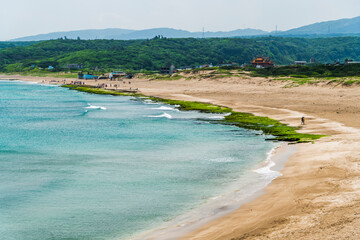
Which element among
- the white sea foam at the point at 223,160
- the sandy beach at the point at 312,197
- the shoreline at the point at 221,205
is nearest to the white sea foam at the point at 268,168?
the shoreline at the point at 221,205

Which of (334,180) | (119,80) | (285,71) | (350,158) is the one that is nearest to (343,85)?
(285,71)

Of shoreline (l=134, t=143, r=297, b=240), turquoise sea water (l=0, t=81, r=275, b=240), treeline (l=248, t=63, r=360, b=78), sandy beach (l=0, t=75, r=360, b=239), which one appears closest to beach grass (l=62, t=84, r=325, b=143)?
sandy beach (l=0, t=75, r=360, b=239)

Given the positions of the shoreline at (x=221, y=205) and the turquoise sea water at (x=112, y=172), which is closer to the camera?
the shoreline at (x=221, y=205)

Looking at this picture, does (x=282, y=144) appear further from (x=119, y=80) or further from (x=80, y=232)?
(x=119, y=80)

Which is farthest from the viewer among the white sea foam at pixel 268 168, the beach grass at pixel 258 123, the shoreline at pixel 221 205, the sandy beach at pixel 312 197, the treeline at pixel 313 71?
the treeline at pixel 313 71

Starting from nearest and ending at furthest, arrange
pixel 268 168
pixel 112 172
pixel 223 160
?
pixel 268 168 < pixel 112 172 < pixel 223 160

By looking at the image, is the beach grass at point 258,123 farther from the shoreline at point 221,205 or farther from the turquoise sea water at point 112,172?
the shoreline at point 221,205

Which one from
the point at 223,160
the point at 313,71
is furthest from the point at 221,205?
the point at 313,71

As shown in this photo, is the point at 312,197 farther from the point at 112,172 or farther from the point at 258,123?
the point at 258,123
